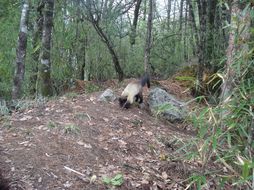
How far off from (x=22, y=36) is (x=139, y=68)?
4830 millimetres

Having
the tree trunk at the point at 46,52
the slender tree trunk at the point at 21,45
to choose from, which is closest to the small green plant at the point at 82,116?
the tree trunk at the point at 46,52

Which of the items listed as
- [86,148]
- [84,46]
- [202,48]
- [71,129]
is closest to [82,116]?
[71,129]

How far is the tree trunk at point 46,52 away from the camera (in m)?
6.78

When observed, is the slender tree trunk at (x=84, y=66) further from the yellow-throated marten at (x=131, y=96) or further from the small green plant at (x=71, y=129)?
the small green plant at (x=71, y=129)

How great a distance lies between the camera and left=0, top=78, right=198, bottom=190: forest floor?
3676 mm

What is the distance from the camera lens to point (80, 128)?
4652mm

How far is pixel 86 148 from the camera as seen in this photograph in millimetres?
4238

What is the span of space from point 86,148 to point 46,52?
121 inches

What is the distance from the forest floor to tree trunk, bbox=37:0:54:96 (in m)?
1.36

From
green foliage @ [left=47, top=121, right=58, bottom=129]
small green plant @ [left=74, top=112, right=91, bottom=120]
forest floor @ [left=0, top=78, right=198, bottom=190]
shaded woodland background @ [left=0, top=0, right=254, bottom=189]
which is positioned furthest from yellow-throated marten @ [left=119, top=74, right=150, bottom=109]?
green foliage @ [left=47, top=121, right=58, bottom=129]

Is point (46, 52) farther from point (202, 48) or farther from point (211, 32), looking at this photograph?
point (211, 32)

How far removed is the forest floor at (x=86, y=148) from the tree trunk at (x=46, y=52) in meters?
1.36

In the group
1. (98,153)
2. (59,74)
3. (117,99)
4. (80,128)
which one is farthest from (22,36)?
(98,153)

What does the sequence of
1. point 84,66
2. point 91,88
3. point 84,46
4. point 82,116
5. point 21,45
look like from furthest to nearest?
1. point 84,66
2. point 84,46
3. point 91,88
4. point 21,45
5. point 82,116
